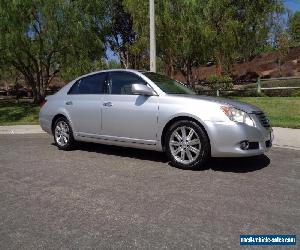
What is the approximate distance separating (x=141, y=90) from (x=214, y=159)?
1.77 metres

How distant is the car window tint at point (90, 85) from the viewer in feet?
26.2

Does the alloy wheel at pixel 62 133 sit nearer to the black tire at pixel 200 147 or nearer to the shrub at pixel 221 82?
the black tire at pixel 200 147

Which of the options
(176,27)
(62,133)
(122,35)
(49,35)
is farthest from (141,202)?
(122,35)

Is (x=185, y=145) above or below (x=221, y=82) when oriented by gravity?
below

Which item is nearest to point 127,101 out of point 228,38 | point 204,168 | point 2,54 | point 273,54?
point 204,168

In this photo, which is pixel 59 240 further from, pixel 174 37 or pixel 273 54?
pixel 273 54

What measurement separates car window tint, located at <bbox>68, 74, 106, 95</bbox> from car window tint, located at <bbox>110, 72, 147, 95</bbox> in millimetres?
242

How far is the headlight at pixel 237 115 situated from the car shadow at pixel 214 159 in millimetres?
772

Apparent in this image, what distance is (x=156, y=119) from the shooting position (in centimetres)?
690

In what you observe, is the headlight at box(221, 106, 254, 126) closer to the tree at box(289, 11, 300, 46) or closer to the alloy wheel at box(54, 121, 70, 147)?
the alloy wheel at box(54, 121, 70, 147)

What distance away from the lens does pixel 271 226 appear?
4125 mm

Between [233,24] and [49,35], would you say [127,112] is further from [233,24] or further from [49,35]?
[233,24]

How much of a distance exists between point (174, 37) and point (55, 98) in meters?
12.2

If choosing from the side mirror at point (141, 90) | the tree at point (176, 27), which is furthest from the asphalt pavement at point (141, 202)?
the tree at point (176, 27)
